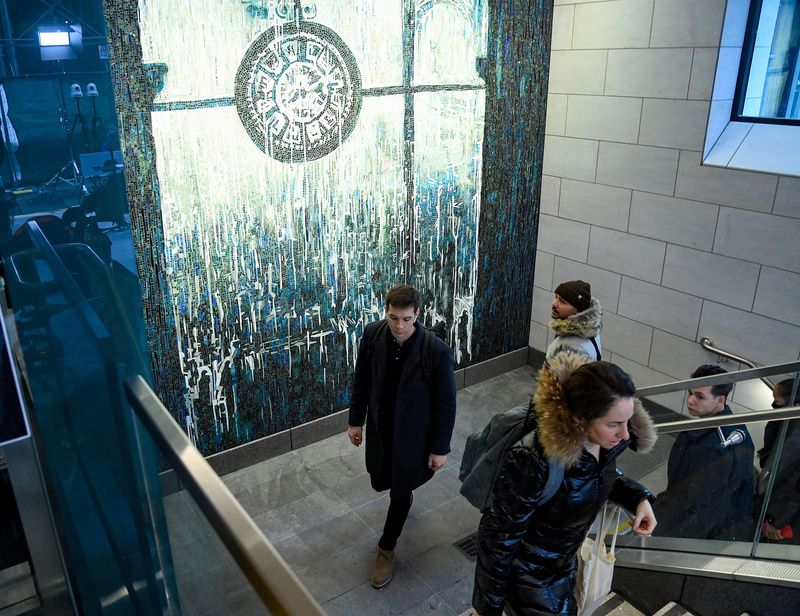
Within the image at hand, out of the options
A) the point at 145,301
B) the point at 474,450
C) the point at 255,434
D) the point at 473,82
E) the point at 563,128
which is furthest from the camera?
the point at 563,128

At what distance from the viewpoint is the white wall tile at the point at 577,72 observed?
5926 millimetres

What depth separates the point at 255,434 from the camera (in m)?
5.33

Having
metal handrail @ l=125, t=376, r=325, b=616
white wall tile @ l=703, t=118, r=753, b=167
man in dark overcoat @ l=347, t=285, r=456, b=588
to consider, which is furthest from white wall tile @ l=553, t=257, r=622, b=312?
metal handrail @ l=125, t=376, r=325, b=616

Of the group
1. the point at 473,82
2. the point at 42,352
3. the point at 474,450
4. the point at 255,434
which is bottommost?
the point at 255,434

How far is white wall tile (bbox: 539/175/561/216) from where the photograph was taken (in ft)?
21.4

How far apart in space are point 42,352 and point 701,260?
16.1 feet

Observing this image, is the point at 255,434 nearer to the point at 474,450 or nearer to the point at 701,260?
the point at 474,450

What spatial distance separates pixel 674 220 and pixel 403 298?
116 inches

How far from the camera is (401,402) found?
389 centimetres

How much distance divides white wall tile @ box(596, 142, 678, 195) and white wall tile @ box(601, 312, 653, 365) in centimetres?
117

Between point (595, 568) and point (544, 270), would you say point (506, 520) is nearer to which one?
point (595, 568)

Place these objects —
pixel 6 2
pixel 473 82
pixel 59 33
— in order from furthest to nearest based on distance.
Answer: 1. pixel 473 82
2. pixel 59 33
3. pixel 6 2

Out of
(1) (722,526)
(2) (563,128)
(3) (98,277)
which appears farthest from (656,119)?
(3) (98,277)

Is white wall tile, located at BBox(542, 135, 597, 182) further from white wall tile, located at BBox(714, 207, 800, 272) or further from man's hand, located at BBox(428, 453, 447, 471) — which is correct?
man's hand, located at BBox(428, 453, 447, 471)
